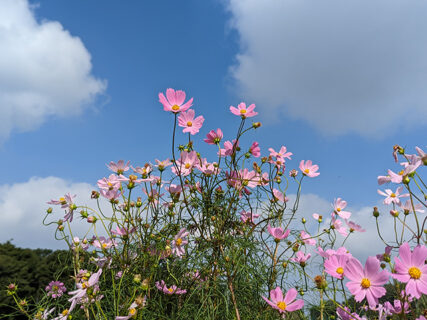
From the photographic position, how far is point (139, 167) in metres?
1.46

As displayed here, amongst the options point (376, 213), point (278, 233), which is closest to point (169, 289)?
point (278, 233)

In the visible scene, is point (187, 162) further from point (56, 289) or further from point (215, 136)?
point (56, 289)

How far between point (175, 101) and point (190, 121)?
107mm

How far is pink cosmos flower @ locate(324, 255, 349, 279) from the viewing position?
32.9 inches

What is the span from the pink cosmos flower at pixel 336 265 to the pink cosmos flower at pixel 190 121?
2.12ft

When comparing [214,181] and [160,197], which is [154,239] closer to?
[160,197]

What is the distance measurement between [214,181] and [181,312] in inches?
18.5

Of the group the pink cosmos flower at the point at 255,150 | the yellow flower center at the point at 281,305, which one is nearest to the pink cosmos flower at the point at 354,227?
the pink cosmos flower at the point at 255,150

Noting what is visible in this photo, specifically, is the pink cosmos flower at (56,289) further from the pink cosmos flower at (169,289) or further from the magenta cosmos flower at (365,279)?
the magenta cosmos flower at (365,279)

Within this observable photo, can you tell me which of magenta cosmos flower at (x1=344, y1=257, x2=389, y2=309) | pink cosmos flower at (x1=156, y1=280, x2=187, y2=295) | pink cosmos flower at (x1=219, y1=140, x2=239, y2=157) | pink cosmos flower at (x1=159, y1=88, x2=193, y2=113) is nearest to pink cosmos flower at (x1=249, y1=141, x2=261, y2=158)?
pink cosmos flower at (x1=219, y1=140, x2=239, y2=157)

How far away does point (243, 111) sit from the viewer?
4.43 feet

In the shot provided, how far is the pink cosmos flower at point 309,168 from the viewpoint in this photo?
5.34ft

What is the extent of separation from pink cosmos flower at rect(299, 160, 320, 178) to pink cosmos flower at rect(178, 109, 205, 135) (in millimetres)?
572

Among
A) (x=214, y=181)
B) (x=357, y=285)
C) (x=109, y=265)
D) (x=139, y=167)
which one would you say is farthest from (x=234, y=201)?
(x=357, y=285)
